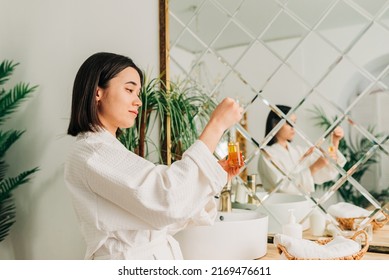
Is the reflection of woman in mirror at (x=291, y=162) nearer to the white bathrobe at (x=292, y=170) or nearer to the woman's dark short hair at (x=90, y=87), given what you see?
the white bathrobe at (x=292, y=170)

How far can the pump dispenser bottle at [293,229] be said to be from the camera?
1.29m

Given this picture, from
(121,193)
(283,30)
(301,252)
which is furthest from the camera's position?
(283,30)

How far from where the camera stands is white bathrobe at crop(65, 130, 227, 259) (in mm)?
940

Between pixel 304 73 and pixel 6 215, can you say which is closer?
pixel 304 73

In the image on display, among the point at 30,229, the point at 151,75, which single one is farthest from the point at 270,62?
the point at 30,229

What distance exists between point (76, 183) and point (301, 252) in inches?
27.1

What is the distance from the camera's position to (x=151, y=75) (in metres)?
1.57

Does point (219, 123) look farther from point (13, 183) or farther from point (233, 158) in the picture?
point (13, 183)

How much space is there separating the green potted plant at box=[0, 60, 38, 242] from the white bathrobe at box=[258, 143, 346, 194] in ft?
3.50

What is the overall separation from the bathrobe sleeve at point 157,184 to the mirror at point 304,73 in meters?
0.51

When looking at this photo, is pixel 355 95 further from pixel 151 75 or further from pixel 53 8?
pixel 53 8

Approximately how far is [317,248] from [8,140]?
1.41m

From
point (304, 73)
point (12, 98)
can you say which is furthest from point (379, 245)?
point (12, 98)

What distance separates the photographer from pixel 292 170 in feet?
4.56
